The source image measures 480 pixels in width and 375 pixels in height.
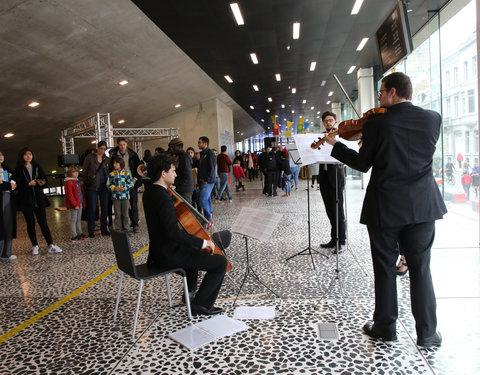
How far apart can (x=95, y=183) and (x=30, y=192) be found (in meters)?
1.18

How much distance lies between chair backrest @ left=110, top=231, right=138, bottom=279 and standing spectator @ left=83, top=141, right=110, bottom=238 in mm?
3947

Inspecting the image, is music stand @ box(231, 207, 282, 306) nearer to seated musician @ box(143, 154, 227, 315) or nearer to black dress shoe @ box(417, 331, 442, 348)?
seated musician @ box(143, 154, 227, 315)

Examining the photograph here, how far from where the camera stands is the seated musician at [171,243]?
270 cm

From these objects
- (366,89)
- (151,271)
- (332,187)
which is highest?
(366,89)

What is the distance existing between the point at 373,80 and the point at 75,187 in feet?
33.9

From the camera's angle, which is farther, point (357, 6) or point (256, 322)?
point (357, 6)

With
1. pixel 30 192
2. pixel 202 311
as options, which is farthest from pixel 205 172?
pixel 202 311

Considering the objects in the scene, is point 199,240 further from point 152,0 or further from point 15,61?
point 15,61

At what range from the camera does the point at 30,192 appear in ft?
17.6

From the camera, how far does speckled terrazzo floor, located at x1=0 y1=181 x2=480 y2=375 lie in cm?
225

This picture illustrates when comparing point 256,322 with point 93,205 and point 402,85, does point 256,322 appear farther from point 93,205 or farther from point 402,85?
point 93,205

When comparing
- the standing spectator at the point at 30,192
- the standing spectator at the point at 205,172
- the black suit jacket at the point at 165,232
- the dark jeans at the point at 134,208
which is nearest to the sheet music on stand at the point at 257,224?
the black suit jacket at the point at 165,232

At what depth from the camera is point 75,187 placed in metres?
6.21

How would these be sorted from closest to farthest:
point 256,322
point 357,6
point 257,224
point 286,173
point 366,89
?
point 256,322
point 257,224
point 357,6
point 286,173
point 366,89
